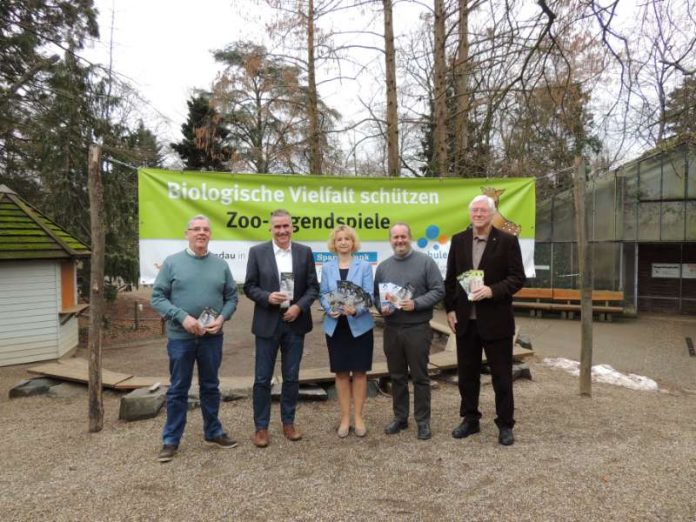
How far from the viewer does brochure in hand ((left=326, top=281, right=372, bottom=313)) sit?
3.84 m

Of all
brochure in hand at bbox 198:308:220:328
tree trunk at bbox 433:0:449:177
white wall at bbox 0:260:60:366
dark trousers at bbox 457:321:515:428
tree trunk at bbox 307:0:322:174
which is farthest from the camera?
tree trunk at bbox 307:0:322:174

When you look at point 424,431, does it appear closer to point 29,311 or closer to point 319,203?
point 319,203

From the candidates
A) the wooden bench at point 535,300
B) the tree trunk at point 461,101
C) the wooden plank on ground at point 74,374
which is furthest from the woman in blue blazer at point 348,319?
the wooden bench at point 535,300

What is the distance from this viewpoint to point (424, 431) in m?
4.07

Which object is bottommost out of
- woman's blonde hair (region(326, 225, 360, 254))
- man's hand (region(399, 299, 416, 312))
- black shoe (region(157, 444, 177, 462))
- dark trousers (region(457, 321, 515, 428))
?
black shoe (region(157, 444, 177, 462))

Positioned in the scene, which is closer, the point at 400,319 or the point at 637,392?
the point at 400,319

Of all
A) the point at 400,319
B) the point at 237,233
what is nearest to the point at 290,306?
the point at 400,319

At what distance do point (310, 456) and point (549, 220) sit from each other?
51.1 ft

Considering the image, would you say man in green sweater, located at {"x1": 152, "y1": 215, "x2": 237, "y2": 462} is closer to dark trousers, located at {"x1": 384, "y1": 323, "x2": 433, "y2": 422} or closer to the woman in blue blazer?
the woman in blue blazer

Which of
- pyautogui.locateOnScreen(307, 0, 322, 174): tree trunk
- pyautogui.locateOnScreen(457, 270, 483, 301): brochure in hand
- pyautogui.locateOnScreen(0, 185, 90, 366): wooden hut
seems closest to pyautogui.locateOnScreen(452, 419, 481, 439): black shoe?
pyautogui.locateOnScreen(457, 270, 483, 301): brochure in hand

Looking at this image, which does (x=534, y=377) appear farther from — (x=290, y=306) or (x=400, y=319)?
(x=290, y=306)

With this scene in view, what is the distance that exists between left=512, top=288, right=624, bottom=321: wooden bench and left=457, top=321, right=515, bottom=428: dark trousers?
12.3 m

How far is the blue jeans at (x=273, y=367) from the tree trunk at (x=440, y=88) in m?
5.66

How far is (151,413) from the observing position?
4.72 metres
